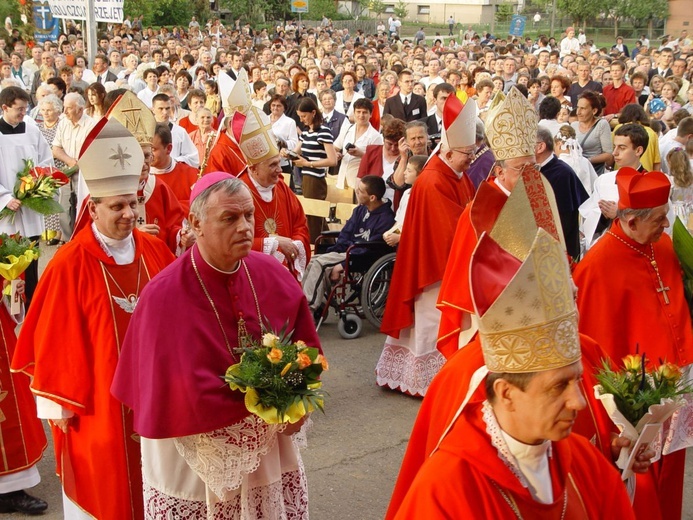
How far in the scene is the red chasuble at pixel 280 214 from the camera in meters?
6.79

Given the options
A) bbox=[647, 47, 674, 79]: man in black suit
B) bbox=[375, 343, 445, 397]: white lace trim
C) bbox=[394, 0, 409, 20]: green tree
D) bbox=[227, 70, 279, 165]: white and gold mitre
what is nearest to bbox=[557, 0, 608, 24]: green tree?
bbox=[394, 0, 409, 20]: green tree

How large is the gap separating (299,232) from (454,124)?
4.53 feet

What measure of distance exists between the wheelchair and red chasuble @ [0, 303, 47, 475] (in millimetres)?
3626

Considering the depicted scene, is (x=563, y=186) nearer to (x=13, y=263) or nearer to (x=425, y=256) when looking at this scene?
(x=425, y=256)

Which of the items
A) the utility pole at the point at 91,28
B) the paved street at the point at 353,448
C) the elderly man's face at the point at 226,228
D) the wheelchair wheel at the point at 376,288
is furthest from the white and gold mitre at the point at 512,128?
the utility pole at the point at 91,28

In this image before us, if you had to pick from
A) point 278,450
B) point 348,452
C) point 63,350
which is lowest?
point 348,452

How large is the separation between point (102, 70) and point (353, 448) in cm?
1324

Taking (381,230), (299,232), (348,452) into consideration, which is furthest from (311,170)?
(348,452)

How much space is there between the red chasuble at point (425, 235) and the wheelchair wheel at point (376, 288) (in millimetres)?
1199

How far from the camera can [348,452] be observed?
675cm

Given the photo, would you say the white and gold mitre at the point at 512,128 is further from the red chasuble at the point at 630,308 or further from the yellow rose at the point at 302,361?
the yellow rose at the point at 302,361

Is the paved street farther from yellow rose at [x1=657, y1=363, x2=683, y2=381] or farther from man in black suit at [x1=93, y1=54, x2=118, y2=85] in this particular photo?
man in black suit at [x1=93, y1=54, x2=118, y2=85]

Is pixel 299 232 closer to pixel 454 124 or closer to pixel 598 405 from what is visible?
pixel 454 124

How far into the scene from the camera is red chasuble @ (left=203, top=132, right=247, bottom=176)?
8.77m
